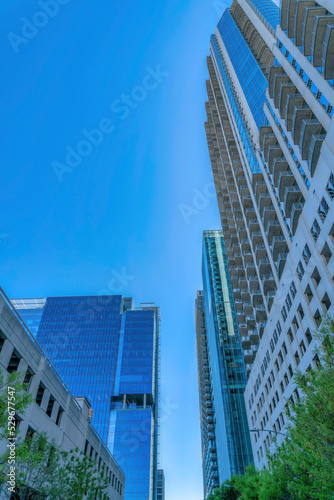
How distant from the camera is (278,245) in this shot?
41188 mm

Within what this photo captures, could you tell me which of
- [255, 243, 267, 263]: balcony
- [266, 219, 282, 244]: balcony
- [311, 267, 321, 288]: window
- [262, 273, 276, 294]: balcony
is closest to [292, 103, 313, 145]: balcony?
[266, 219, 282, 244]: balcony

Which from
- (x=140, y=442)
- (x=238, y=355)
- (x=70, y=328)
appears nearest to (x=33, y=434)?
(x=238, y=355)

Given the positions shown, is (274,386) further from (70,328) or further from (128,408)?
(70,328)

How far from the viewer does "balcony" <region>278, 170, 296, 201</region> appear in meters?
39.1

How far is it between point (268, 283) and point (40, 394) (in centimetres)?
3065

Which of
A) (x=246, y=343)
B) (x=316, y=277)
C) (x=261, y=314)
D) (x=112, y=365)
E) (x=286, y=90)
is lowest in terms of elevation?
(x=316, y=277)

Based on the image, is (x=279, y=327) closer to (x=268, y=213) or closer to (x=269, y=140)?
(x=268, y=213)

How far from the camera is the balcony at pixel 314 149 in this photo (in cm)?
3170

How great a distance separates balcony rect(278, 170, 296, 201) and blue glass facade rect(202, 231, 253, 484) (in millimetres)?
50850

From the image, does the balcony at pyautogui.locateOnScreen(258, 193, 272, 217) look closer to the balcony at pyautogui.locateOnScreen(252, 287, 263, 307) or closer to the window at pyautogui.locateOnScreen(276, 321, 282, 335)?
the balcony at pyautogui.locateOnScreen(252, 287, 263, 307)

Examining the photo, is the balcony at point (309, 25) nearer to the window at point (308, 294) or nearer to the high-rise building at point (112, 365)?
the window at point (308, 294)

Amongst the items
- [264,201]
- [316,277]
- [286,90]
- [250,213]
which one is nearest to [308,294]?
[316,277]

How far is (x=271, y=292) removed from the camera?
45000 mm

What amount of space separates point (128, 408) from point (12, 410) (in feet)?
404
